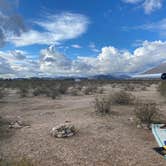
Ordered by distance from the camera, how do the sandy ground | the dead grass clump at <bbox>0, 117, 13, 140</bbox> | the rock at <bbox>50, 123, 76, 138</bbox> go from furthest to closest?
the dead grass clump at <bbox>0, 117, 13, 140</bbox> < the rock at <bbox>50, 123, 76, 138</bbox> < the sandy ground

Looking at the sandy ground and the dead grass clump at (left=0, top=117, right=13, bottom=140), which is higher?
the dead grass clump at (left=0, top=117, right=13, bottom=140)

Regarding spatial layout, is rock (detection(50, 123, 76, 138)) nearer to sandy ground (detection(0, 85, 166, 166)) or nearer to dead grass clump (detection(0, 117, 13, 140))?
sandy ground (detection(0, 85, 166, 166))

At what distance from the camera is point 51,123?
1195cm

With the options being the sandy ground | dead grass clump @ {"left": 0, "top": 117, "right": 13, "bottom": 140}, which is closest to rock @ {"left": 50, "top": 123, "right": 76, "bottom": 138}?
the sandy ground

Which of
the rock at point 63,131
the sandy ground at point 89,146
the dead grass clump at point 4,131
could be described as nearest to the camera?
the sandy ground at point 89,146

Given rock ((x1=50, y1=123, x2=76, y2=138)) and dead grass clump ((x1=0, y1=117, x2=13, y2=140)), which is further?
dead grass clump ((x1=0, y1=117, x2=13, y2=140))

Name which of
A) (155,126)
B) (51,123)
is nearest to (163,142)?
(155,126)

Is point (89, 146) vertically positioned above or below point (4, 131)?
below

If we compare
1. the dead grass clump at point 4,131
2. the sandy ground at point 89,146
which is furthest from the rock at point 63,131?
the dead grass clump at point 4,131

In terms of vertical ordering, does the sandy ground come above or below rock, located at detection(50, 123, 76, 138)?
below

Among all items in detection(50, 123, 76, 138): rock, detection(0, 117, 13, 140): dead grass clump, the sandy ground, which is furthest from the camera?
detection(0, 117, 13, 140): dead grass clump

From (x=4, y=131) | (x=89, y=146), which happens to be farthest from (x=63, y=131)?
(x=4, y=131)

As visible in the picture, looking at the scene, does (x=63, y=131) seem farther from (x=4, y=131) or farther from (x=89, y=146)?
(x=4, y=131)

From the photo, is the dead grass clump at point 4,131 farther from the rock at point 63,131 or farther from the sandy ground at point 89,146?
the rock at point 63,131
